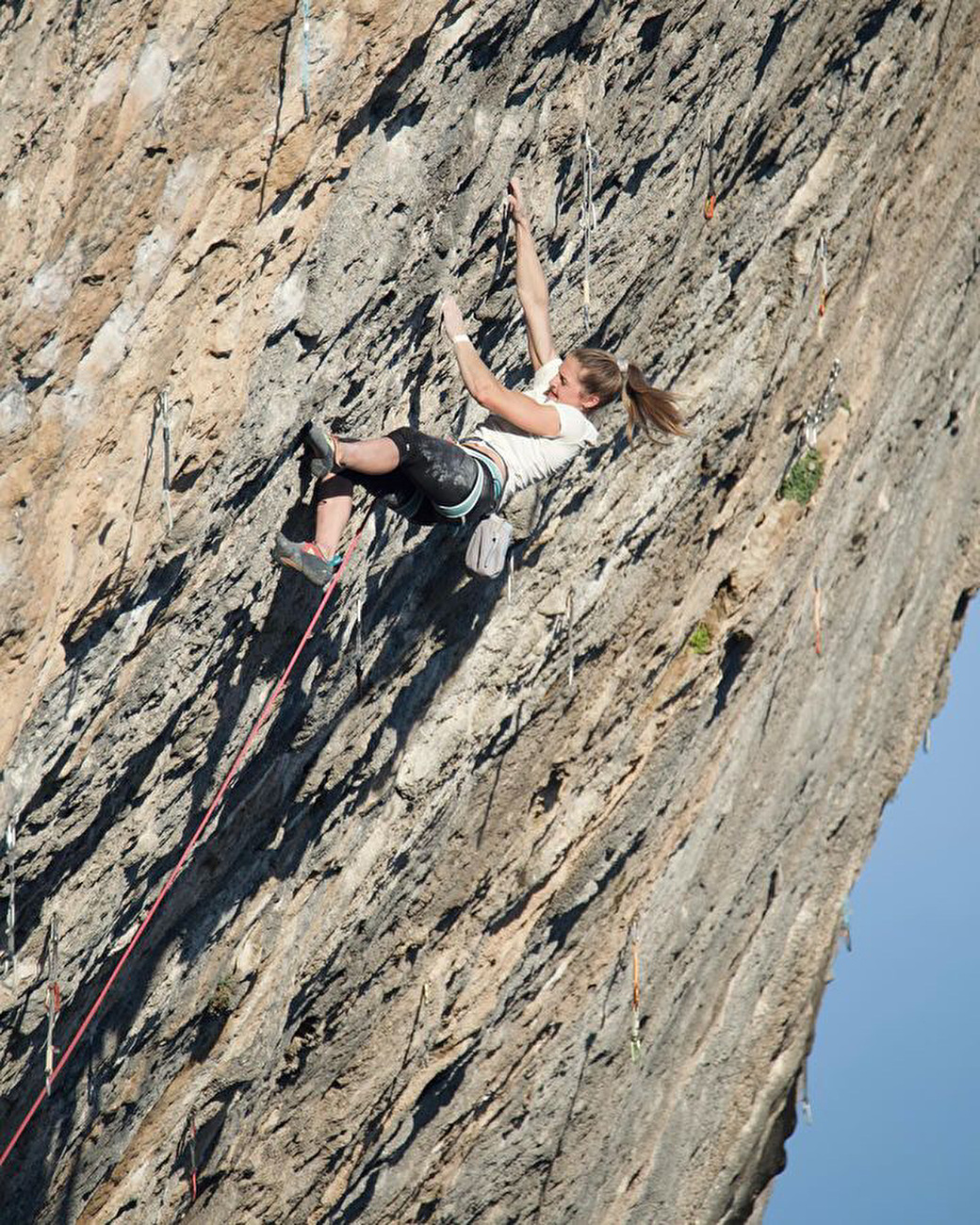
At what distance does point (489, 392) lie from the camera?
19.8 feet

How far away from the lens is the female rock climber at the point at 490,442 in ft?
19.0

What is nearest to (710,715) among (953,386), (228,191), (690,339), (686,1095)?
(690,339)

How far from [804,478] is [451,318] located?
5.08m

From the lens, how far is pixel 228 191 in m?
4.97

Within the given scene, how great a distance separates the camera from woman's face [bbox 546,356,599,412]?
6457 millimetres

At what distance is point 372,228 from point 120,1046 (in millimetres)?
3855

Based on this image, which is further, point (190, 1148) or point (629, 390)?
point (190, 1148)

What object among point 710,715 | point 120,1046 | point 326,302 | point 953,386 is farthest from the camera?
point 953,386

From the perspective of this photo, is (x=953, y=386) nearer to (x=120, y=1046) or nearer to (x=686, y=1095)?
(x=686, y=1095)

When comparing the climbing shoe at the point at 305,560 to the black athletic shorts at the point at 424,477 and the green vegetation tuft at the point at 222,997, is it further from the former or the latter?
the green vegetation tuft at the point at 222,997

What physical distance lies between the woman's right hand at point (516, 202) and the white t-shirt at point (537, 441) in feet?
2.03

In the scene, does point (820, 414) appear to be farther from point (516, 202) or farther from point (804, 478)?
point (516, 202)

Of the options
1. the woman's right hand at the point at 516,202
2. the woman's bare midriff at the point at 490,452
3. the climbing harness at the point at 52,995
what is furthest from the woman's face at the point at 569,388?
the climbing harness at the point at 52,995

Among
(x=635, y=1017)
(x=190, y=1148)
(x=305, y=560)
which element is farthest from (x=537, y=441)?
(x=635, y=1017)
